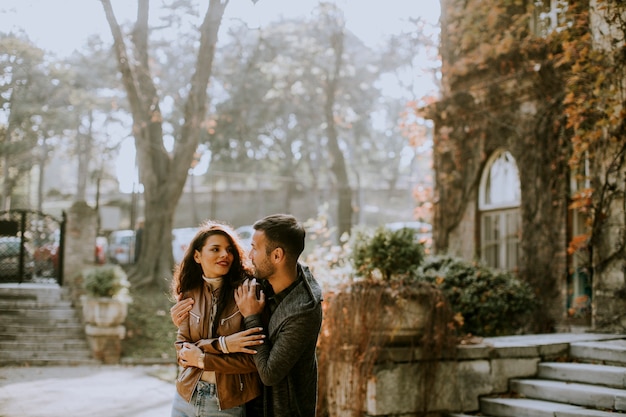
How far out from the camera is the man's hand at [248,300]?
3.17m

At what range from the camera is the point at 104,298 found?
41.3 feet

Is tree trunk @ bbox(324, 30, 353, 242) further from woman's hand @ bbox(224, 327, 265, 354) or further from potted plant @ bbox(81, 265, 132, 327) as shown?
woman's hand @ bbox(224, 327, 265, 354)

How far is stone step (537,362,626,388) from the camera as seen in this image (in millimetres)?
6590

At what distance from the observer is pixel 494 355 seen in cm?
691

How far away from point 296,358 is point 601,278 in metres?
7.38

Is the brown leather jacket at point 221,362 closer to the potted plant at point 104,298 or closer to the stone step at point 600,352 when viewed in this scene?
the stone step at point 600,352

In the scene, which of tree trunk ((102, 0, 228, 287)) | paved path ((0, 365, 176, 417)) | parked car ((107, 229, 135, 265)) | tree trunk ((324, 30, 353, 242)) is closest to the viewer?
paved path ((0, 365, 176, 417))

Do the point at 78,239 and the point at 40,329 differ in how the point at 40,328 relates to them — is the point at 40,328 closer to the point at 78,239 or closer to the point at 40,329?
the point at 40,329

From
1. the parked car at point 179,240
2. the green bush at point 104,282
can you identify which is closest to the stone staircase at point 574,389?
the green bush at point 104,282

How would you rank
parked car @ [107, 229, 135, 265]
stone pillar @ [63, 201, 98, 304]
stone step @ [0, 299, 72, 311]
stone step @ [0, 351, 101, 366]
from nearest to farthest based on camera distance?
1. stone step @ [0, 351, 101, 366]
2. stone step @ [0, 299, 72, 311]
3. stone pillar @ [63, 201, 98, 304]
4. parked car @ [107, 229, 135, 265]

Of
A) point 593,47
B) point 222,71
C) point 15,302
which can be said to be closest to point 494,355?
point 593,47

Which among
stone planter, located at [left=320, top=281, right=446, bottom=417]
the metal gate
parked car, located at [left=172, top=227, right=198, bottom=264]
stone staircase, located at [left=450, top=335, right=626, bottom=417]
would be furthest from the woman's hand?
parked car, located at [left=172, top=227, right=198, bottom=264]

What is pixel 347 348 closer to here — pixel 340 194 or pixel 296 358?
pixel 296 358

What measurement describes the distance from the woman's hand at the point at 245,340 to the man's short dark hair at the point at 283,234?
15.6 inches
